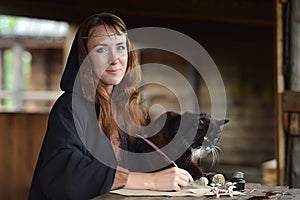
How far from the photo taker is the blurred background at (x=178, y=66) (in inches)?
189

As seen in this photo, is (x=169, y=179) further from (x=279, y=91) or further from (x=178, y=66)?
(x=178, y=66)

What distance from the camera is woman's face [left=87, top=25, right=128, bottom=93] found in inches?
81.3

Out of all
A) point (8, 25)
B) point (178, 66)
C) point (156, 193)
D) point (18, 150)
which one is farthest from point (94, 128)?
point (8, 25)

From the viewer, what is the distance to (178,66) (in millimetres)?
8312

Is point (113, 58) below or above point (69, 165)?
above

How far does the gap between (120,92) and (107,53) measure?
0.17 metres

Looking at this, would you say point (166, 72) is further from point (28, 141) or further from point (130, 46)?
point (130, 46)

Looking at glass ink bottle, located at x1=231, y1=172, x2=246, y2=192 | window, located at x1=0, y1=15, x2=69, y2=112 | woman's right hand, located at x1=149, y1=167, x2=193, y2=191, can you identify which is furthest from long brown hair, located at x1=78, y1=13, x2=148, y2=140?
window, located at x1=0, y1=15, x2=69, y2=112

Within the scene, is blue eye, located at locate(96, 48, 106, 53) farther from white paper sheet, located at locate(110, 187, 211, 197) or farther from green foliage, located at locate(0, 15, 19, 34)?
green foliage, located at locate(0, 15, 19, 34)

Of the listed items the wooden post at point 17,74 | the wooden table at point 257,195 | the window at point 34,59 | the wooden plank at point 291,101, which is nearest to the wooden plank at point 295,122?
the wooden plank at point 291,101

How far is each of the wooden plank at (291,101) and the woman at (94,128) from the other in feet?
5.69

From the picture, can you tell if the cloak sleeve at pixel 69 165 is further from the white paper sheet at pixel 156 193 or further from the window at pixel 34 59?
the window at pixel 34 59

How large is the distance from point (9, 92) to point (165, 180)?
897 centimetres

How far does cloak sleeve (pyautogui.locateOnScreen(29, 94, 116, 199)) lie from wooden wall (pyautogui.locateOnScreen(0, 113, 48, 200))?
2.76 metres
